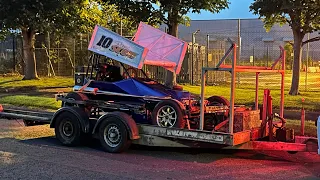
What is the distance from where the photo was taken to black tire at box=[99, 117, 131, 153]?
7961mm

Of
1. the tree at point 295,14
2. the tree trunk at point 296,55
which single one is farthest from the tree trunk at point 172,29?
the tree trunk at point 296,55

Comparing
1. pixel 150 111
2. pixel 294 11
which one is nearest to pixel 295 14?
pixel 294 11

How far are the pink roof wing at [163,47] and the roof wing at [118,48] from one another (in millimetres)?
877

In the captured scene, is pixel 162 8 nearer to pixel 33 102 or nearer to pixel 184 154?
pixel 33 102

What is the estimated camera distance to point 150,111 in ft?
27.6

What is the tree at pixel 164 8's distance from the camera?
672 inches

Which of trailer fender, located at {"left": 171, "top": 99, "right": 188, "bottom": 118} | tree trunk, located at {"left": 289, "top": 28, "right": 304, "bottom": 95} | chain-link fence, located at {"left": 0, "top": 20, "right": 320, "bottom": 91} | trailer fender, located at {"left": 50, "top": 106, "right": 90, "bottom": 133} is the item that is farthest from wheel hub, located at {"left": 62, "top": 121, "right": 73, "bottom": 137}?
chain-link fence, located at {"left": 0, "top": 20, "right": 320, "bottom": 91}

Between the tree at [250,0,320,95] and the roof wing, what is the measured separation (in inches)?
337

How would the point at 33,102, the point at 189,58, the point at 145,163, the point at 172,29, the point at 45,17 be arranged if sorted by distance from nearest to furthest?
the point at 145,163, the point at 33,102, the point at 172,29, the point at 45,17, the point at 189,58

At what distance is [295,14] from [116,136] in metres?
11.0

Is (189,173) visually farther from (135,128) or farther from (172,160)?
(135,128)

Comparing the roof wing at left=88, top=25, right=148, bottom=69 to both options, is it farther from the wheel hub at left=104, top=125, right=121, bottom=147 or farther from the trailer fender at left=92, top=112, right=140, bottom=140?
the wheel hub at left=104, top=125, right=121, bottom=147

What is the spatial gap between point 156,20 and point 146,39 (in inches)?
350

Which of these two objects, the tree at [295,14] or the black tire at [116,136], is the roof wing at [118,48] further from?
the tree at [295,14]
